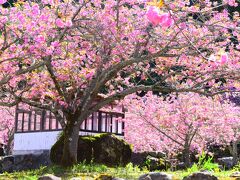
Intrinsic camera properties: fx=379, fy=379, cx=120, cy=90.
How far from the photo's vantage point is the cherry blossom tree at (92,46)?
841 cm

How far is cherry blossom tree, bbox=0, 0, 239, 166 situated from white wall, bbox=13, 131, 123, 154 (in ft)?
26.5

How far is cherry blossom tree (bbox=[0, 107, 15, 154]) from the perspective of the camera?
28844 mm

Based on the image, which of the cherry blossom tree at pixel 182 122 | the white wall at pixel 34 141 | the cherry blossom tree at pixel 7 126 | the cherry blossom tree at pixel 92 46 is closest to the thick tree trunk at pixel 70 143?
the cherry blossom tree at pixel 92 46

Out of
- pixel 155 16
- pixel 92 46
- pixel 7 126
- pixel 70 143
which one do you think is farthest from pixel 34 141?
pixel 155 16

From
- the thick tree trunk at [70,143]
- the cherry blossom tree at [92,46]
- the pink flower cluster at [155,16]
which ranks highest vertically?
the cherry blossom tree at [92,46]

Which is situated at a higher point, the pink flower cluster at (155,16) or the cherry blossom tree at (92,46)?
the cherry blossom tree at (92,46)

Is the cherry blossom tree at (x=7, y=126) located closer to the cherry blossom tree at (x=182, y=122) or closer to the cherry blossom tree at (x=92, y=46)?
the cherry blossom tree at (x=182, y=122)

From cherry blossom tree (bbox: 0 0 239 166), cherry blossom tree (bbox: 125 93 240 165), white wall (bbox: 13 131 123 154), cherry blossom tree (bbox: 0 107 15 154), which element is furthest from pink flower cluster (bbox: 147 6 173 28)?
cherry blossom tree (bbox: 0 107 15 154)

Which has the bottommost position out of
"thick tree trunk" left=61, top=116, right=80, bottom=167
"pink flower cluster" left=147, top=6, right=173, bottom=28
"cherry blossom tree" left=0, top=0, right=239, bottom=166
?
"thick tree trunk" left=61, top=116, right=80, bottom=167

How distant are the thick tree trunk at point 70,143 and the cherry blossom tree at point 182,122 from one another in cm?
499

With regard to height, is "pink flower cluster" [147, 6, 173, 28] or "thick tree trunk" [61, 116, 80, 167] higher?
"pink flower cluster" [147, 6, 173, 28]

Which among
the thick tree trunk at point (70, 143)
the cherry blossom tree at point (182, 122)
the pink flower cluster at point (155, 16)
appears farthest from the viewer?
the cherry blossom tree at point (182, 122)

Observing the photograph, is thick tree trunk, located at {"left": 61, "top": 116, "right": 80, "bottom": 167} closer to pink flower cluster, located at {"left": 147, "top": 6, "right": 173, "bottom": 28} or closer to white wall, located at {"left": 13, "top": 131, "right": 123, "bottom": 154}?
white wall, located at {"left": 13, "top": 131, "right": 123, "bottom": 154}

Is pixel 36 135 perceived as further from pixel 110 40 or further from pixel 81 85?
pixel 110 40
